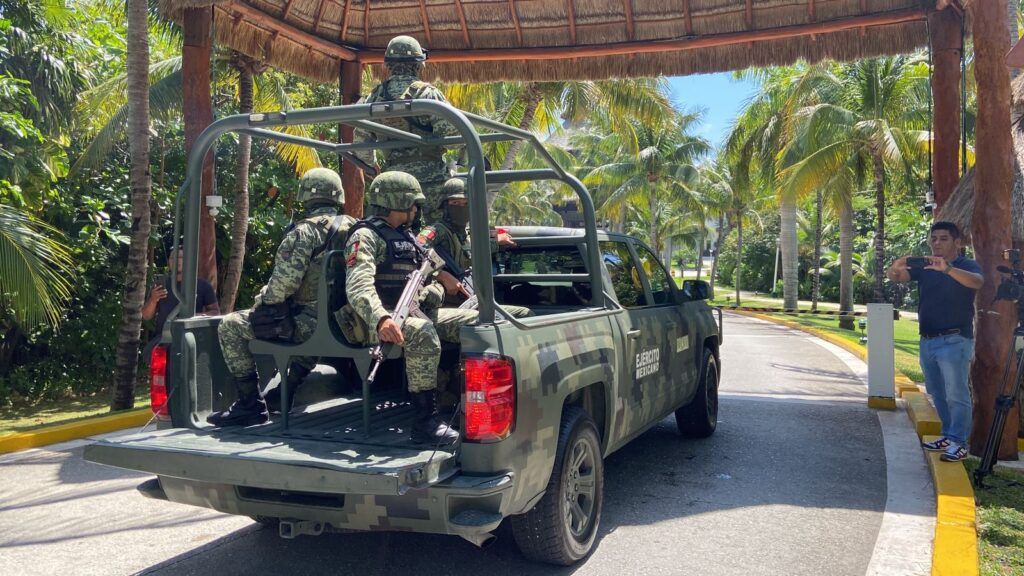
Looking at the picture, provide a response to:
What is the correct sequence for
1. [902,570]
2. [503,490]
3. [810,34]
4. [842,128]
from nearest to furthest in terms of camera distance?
[503,490], [902,570], [810,34], [842,128]

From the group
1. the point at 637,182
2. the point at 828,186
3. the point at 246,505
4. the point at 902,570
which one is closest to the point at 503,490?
the point at 246,505

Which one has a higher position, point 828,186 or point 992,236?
point 828,186

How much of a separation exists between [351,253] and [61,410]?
8450mm

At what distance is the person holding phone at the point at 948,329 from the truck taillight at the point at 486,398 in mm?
3582

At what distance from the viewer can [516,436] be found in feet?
11.4

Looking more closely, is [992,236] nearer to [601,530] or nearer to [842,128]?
[601,530]

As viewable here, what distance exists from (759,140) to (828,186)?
2748mm

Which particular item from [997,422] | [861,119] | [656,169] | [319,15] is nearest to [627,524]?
[997,422]

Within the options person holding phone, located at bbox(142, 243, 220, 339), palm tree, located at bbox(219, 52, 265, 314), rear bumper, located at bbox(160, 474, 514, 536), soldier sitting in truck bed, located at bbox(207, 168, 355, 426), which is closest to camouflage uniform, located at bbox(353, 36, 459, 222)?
soldier sitting in truck bed, located at bbox(207, 168, 355, 426)

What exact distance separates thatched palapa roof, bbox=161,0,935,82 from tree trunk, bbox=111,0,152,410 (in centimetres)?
78

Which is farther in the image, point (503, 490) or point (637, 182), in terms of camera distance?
point (637, 182)

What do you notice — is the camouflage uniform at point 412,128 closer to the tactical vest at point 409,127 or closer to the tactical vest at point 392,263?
the tactical vest at point 409,127

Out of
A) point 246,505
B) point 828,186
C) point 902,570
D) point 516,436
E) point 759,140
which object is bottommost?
point 902,570

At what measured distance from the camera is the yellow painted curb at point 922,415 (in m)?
6.73
